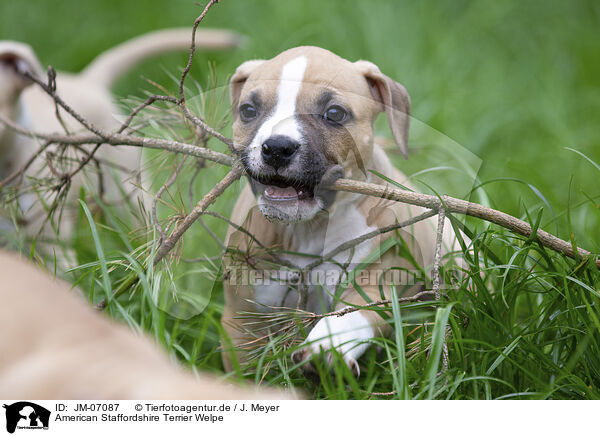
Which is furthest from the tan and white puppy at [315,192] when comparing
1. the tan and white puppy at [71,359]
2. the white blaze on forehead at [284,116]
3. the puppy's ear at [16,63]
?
the puppy's ear at [16,63]

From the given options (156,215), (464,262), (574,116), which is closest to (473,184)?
(464,262)

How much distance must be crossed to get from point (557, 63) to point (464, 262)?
4.71 ft

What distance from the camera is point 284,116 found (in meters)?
1.50

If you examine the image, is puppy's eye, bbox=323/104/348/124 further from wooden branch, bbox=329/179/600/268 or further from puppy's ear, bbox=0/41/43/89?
puppy's ear, bbox=0/41/43/89

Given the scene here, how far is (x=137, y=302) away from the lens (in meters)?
1.94

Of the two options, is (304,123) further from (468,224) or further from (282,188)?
(468,224)

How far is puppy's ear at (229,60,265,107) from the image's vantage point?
168 cm

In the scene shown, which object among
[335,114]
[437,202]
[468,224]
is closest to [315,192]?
[335,114]

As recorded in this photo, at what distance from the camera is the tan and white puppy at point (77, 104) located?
231 cm

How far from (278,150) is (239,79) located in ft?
1.01
